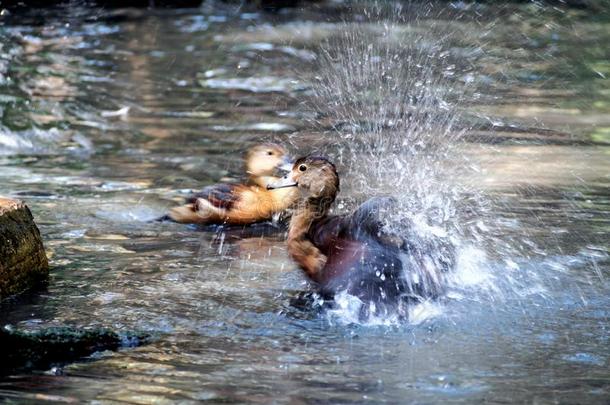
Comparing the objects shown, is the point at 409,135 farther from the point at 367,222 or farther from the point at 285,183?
the point at 367,222

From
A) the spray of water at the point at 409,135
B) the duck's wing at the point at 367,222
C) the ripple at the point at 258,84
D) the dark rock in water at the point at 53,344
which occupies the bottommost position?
the ripple at the point at 258,84

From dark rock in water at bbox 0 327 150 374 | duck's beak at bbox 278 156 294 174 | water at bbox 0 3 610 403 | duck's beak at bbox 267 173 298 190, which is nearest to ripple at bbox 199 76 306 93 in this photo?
water at bbox 0 3 610 403

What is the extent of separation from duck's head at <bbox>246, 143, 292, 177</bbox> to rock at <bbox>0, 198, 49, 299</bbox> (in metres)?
2.83

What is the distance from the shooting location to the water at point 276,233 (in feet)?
16.0

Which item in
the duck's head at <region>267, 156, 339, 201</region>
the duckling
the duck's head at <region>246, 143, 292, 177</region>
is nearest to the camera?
the duck's head at <region>267, 156, 339, 201</region>

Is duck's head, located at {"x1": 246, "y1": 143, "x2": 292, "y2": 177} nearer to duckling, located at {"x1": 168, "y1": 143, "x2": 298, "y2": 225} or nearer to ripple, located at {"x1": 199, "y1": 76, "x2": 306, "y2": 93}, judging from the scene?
duckling, located at {"x1": 168, "y1": 143, "x2": 298, "y2": 225}

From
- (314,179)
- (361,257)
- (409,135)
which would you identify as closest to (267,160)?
(409,135)

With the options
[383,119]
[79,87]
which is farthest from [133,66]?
[383,119]

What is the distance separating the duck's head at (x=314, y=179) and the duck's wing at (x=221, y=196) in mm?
1188

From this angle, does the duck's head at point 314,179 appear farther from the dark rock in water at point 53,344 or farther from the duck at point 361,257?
the dark rock in water at point 53,344

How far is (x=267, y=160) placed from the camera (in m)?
9.10

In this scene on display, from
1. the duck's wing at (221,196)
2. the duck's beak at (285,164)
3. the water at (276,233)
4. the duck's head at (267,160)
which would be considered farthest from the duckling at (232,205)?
the duck's head at (267,160)

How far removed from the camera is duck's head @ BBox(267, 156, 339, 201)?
261 inches

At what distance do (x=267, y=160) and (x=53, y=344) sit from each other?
163 inches
